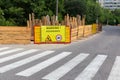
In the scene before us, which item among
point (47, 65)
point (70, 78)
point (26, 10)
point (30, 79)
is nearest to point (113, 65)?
point (47, 65)

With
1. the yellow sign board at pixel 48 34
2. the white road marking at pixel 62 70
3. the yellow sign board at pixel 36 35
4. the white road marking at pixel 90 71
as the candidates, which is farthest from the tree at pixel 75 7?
the white road marking at pixel 90 71

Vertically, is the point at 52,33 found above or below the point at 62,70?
above

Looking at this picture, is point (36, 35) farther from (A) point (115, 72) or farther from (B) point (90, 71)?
(A) point (115, 72)

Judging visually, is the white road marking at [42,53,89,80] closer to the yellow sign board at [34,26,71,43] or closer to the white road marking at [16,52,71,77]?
the white road marking at [16,52,71,77]

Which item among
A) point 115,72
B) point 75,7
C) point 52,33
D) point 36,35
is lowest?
point 115,72

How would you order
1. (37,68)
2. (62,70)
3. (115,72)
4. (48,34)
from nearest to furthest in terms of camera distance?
1. (115,72)
2. (62,70)
3. (37,68)
4. (48,34)

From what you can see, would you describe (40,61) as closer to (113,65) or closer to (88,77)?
(113,65)

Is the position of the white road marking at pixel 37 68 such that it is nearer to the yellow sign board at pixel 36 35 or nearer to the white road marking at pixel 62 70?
the white road marking at pixel 62 70

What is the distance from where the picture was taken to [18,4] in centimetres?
4550

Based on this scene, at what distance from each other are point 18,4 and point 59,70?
1383 inches

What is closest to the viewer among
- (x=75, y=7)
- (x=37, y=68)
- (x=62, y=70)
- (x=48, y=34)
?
(x=62, y=70)

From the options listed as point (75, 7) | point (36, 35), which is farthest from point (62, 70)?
point (75, 7)

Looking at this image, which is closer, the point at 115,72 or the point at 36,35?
the point at 115,72

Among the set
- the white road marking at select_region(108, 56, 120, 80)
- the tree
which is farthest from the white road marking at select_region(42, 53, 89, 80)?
the tree
